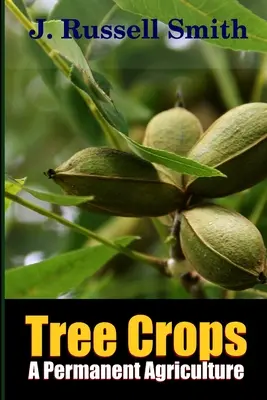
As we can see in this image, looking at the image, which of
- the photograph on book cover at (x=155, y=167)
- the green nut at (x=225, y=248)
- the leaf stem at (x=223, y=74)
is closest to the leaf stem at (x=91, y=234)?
the photograph on book cover at (x=155, y=167)

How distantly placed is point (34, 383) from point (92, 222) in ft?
1.32

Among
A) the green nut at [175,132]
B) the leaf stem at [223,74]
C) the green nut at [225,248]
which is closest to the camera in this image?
the green nut at [225,248]

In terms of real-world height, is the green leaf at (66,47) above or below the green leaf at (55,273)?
above

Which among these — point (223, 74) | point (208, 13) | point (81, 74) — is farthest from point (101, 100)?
point (223, 74)

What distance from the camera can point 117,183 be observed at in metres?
0.83

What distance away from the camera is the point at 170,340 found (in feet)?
3.36

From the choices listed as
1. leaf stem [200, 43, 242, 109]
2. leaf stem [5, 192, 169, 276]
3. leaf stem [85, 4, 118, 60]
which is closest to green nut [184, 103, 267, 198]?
leaf stem [5, 192, 169, 276]

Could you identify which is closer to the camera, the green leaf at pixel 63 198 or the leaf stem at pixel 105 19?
the green leaf at pixel 63 198

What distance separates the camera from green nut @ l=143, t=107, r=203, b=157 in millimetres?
916

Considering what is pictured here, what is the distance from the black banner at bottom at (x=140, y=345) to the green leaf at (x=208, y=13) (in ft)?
1.16

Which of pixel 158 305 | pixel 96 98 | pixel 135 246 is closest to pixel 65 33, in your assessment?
pixel 96 98

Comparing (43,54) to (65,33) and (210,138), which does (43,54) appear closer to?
(65,33)

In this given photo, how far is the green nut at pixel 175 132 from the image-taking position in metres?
0.92

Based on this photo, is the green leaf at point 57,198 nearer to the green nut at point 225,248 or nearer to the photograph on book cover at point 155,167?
the photograph on book cover at point 155,167
